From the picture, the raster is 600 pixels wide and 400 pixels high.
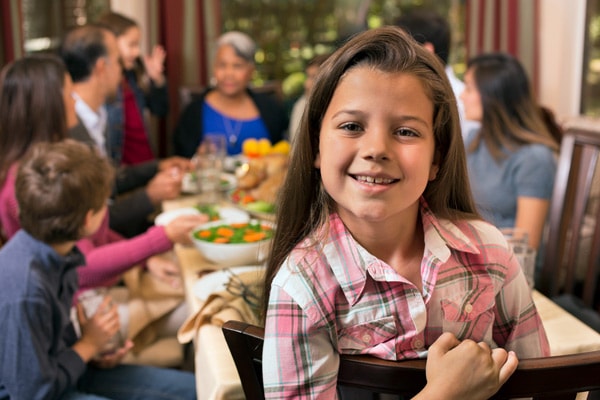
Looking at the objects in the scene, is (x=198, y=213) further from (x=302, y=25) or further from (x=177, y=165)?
(x=302, y=25)

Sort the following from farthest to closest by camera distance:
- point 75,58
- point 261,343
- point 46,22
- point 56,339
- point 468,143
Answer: point 46,22, point 75,58, point 468,143, point 56,339, point 261,343

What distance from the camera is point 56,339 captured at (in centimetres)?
145

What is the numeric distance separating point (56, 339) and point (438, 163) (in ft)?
2.94

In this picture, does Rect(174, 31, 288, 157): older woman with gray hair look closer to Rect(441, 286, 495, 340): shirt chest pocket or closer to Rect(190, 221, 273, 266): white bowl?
Rect(190, 221, 273, 266): white bowl

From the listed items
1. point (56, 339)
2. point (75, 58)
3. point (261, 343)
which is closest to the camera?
point (261, 343)

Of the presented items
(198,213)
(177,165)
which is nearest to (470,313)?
(198,213)

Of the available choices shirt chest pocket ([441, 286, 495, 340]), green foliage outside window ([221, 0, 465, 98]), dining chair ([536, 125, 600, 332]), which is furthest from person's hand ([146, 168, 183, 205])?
green foliage outside window ([221, 0, 465, 98])

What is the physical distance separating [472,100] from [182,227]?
96 cm

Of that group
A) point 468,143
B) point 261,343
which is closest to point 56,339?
point 261,343

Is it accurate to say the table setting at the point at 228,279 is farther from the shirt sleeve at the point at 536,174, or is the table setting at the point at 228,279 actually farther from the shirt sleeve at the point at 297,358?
the shirt sleeve at the point at 536,174

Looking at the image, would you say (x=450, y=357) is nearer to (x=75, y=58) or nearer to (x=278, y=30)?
(x=75, y=58)

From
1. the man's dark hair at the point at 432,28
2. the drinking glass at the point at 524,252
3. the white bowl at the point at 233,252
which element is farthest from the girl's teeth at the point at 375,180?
the man's dark hair at the point at 432,28

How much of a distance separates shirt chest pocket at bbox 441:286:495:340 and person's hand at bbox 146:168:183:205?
159 centimetres

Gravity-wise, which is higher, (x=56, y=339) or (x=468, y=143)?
(x=468, y=143)
